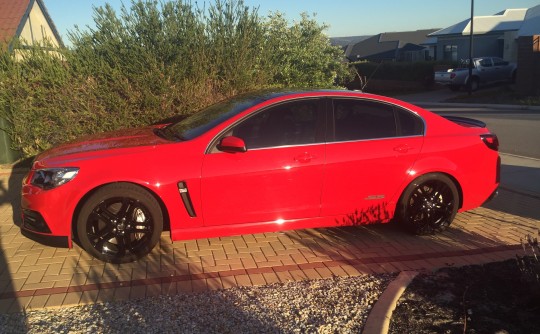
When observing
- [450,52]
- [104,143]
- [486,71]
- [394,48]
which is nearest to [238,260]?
[104,143]

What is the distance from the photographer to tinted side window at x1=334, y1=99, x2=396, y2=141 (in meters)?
5.27

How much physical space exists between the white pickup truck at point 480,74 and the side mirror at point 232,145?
28128 mm

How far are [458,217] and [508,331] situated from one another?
9.54ft

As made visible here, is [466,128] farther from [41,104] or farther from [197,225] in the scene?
[41,104]

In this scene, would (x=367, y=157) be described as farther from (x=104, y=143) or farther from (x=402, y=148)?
(x=104, y=143)

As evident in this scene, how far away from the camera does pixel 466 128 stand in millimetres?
5738

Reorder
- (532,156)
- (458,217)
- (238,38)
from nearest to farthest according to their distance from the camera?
1. (458,217)
2. (238,38)
3. (532,156)

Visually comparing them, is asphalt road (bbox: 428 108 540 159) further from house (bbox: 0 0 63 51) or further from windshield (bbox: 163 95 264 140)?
house (bbox: 0 0 63 51)

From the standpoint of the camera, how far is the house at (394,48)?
55.6 m

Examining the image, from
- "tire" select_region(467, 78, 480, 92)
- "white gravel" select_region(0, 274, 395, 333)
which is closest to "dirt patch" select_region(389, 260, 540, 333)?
"white gravel" select_region(0, 274, 395, 333)

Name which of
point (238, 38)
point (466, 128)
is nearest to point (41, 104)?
point (238, 38)

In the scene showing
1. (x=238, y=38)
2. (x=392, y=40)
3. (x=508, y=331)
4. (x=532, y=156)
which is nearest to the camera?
(x=508, y=331)

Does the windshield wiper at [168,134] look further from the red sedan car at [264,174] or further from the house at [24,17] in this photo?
the house at [24,17]

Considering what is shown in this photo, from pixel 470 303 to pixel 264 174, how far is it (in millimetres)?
2096
